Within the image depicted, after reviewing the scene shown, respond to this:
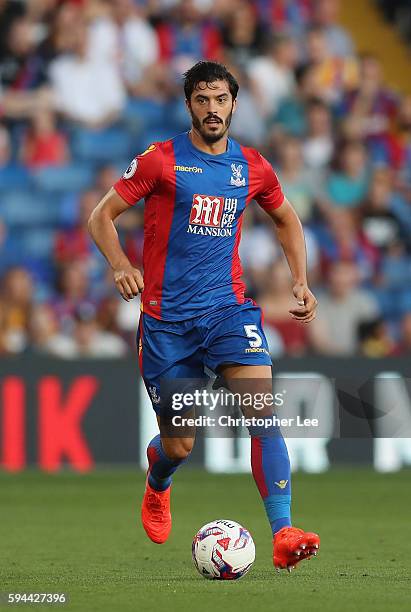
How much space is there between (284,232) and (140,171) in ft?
2.83

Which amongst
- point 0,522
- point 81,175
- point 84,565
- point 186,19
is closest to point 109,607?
point 84,565

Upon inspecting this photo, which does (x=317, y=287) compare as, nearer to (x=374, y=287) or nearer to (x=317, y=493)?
(x=374, y=287)

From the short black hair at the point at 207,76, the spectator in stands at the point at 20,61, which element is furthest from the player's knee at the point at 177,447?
the spectator in stands at the point at 20,61

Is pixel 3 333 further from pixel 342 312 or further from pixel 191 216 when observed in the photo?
pixel 191 216

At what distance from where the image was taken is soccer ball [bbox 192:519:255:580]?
20.6 feet

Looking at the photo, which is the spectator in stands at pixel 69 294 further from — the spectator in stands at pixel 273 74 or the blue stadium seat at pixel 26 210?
the spectator in stands at pixel 273 74

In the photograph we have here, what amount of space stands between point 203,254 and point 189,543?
2106 millimetres

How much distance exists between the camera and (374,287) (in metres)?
14.9

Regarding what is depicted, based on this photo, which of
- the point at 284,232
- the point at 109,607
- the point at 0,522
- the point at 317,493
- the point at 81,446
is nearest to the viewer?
the point at 109,607

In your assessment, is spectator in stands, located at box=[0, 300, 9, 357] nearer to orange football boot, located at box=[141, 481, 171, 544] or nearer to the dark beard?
orange football boot, located at box=[141, 481, 171, 544]

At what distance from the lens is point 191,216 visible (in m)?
6.63

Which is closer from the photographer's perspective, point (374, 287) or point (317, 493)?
point (317, 493)

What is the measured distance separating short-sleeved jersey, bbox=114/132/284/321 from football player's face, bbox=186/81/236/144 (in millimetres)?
150

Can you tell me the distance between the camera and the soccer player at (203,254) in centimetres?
651
